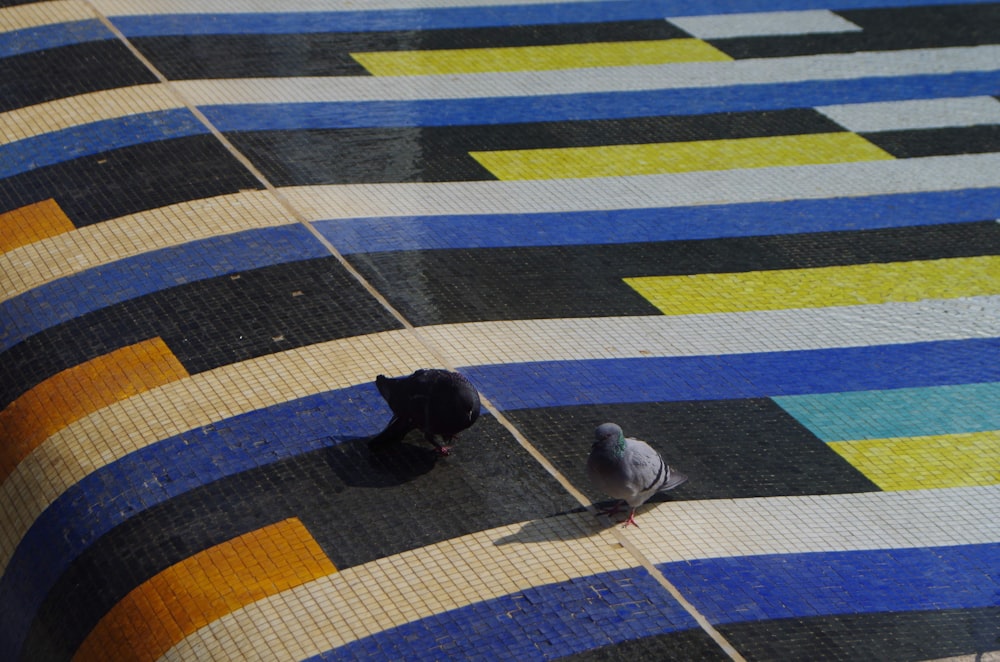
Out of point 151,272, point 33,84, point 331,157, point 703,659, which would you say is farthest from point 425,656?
point 33,84

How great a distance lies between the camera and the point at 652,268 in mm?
11359

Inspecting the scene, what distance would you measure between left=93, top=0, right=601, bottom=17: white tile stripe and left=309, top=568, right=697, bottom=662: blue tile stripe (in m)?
10.3

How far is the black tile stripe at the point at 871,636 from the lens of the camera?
7324 mm

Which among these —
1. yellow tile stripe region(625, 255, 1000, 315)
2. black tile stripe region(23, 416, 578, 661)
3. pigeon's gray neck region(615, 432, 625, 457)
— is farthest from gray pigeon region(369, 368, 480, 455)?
yellow tile stripe region(625, 255, 1000, 315)

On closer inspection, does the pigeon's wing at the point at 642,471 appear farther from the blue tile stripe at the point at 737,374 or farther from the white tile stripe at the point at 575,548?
the blue tile stripe at the point at 737,374

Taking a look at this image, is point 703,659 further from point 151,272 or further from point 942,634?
point 151,272

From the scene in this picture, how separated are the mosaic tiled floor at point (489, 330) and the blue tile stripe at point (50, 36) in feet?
0.18

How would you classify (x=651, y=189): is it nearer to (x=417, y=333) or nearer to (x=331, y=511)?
(x=417, y=333)

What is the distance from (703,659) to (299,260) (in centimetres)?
514

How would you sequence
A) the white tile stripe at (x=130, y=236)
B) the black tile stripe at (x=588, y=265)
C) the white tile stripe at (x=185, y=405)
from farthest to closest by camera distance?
the white tile stripe at (x=130, y=236) < the black tile stripe at (x=588, y=265) < the white tile stripe at (x=185, y=405)

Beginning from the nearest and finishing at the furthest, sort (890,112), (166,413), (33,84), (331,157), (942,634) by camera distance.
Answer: (942,634) < (166,413) < (331,157) < (33,84) < (890,112)

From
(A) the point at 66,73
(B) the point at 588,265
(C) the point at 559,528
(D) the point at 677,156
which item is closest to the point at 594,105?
(D) the point at 677,156

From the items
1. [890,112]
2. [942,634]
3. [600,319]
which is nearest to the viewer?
[942,634]

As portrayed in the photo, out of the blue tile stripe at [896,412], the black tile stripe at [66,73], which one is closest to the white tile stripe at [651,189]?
the black tile stripe at [66,73]
